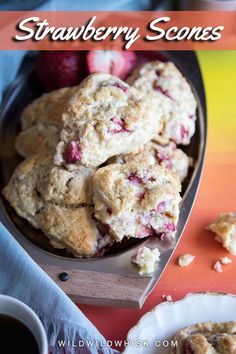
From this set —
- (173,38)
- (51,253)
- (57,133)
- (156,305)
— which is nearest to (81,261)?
(51,253)

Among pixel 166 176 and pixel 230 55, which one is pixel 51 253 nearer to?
pixel 166 176

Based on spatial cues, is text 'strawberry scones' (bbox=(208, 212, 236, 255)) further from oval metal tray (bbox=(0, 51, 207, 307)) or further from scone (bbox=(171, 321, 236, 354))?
scone (bbox=(171, 321, 236, 354))

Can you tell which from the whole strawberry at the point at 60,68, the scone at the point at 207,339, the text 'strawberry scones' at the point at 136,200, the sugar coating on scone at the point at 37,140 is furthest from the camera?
the whole strawberry at the point at 60,68

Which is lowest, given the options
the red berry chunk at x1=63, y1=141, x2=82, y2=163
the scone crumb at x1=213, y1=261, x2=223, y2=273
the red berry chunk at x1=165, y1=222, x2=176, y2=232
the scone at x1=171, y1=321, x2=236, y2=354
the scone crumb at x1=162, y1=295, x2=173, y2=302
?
the scone at x1=171, y1=321, x2=236, y2=354

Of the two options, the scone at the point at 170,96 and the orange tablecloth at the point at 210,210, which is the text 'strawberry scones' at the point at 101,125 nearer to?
the scone at the point at 170,96

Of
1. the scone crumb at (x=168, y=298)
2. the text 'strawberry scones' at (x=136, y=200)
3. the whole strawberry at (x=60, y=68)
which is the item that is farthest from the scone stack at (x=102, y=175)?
the whole strawberry at (x=60, y=68)

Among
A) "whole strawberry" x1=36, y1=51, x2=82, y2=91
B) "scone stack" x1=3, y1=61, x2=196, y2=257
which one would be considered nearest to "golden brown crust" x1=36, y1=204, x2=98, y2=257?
"scone stack" x1=3, y1=61, x2=196, y2=257
